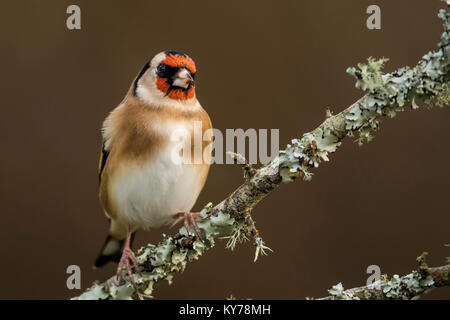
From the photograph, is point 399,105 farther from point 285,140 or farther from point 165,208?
point 285,140

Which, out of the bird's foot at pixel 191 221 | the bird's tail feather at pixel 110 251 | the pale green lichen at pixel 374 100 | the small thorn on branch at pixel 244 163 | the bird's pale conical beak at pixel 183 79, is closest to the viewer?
the pale green lichen at pixel 374 100

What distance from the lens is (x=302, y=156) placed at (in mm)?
1492

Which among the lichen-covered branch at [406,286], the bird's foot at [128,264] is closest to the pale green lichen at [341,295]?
the lichen-covered branch at [406,286]

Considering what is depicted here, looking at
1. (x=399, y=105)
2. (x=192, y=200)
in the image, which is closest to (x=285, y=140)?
(x=192, y=200)

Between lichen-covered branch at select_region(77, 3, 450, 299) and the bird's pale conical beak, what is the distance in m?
0.55

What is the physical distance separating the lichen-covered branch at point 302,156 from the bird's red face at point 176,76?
0.56m

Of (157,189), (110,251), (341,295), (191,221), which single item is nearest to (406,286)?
(341,295)

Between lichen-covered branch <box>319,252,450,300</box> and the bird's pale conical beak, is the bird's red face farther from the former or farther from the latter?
lichen-covered branch <box>319,252,450,300</box>

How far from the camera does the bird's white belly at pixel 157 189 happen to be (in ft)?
6.73

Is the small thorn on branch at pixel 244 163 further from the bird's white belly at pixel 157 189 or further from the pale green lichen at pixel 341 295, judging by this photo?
the bird's white belly at pixel 157 189

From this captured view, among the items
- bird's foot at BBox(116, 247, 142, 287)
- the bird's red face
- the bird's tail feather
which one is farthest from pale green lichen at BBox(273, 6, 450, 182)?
the bird's tail feather

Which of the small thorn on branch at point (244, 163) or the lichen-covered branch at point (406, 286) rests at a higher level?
the small thorn on branch at point (244, 163)

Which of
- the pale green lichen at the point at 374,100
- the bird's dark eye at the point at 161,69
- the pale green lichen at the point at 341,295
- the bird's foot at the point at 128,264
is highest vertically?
the bird's dark eye at the point at 161,69
